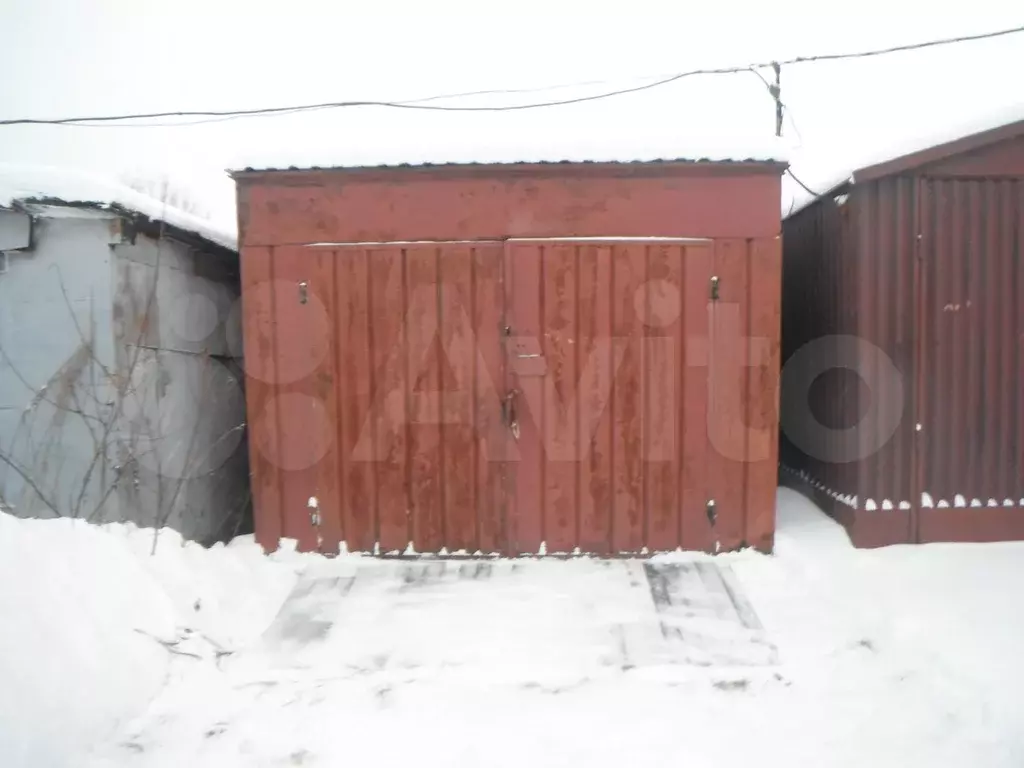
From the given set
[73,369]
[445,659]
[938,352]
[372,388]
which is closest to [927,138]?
[938,352]

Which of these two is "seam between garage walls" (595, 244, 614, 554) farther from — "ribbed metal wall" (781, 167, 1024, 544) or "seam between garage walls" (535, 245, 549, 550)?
"ribbed metal wall" (781, 167, 1024, 544)

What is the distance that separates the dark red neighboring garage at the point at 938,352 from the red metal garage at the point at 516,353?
804mm

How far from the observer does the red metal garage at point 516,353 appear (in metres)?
4.48

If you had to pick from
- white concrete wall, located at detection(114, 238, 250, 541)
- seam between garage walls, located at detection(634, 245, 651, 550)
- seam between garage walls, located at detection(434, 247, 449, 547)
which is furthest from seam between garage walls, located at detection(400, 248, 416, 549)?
seam between garage walls, located at detection(634, 245, 651, 550)

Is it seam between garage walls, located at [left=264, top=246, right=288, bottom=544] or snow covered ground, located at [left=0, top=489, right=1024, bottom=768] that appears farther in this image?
seam between garage walls, located at [left=264, top=246, right=288, bottom=544]

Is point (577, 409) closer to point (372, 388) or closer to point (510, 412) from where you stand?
point (510, 412)

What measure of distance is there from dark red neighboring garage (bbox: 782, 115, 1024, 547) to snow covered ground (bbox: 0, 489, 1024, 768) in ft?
1.40

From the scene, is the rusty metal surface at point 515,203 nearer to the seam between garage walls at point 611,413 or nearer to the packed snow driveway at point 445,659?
the seam between garage walls at point 611,413

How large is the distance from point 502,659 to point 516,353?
1997 millimetres

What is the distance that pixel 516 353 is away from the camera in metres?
4.52

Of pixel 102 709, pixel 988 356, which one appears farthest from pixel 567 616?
pixel 988 356

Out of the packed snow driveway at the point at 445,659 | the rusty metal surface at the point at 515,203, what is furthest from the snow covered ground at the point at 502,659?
the rusty metal surface at the point at 515,203

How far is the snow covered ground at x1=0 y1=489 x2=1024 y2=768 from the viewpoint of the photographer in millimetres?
2729


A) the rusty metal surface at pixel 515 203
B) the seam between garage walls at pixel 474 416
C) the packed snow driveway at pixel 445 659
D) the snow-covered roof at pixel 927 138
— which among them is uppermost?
the snow-covered roof at pixel 927 138
